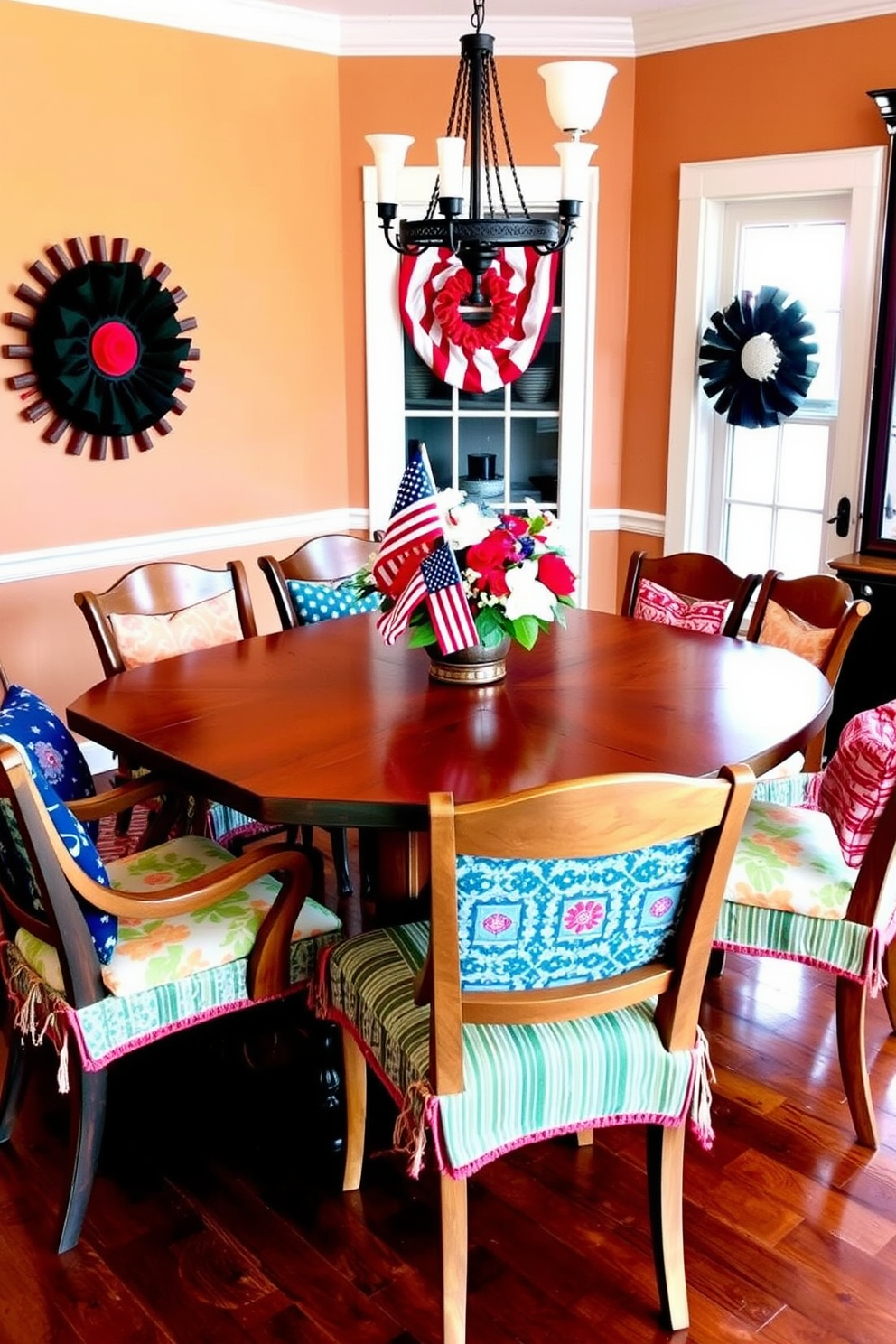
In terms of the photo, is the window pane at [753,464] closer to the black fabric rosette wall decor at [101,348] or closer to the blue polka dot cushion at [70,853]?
the black fabric rosette wall decor at [101,348]

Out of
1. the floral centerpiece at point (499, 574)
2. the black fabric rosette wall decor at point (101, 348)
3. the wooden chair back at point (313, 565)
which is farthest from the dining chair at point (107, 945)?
the black fabric rosette wall decor at point (101, 348)

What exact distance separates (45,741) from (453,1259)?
121 centimetres

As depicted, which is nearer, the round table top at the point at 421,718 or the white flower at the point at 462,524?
the round table top at the point at 421,718

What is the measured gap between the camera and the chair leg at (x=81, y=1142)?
212 cm

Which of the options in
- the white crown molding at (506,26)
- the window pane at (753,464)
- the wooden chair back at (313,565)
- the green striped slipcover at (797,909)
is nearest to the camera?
the green striped slipcover at (797,909)

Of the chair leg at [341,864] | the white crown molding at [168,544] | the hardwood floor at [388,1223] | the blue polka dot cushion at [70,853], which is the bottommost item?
the hardwood floor at [388,1223]

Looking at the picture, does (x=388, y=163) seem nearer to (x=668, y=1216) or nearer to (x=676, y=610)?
(x=676, y=610)

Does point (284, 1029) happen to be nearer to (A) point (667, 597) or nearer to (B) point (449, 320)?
(A) point (667, 597)

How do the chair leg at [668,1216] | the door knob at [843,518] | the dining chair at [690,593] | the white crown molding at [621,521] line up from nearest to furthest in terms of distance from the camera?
the chair leg at [668,1216]
the dining chair at [690,593]
the door knob at [843,518]
the white crown molding at [621,521]

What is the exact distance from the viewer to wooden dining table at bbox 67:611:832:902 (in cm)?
215

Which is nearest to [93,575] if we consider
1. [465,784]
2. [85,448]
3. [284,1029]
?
[85,448]

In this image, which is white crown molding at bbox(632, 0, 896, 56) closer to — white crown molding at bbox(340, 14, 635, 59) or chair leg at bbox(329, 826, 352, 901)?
white crown molding at bbox(340, 14, 635, 59)

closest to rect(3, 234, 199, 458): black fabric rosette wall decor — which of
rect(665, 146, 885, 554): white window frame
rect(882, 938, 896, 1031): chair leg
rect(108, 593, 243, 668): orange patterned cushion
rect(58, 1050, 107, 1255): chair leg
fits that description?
rect(108, 593, 243, 668): orange patterned cushion

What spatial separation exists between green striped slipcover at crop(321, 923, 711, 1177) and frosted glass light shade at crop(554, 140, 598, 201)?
1.75 metres
